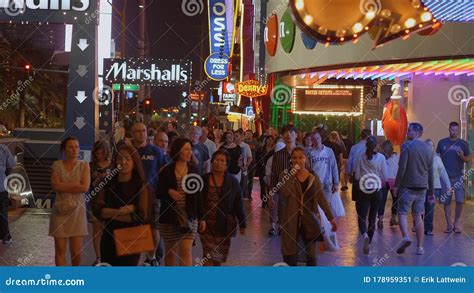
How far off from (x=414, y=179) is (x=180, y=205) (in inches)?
175

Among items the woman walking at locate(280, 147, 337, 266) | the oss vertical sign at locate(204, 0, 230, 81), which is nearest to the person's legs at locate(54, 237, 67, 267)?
the woman walking at locate(280, 147, 337, 266)

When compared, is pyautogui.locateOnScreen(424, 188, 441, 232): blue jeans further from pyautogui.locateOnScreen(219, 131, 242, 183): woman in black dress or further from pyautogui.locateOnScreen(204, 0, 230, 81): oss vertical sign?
pyautogui.locateOnScreen(204, 0, 230, 81): oss vertical sign

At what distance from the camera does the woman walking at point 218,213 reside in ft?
26.6

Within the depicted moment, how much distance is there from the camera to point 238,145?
53.6 ft

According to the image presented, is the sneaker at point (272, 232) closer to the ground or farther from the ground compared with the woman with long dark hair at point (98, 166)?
closer to the ground

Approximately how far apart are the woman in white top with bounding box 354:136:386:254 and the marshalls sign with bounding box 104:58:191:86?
7375 millimetres

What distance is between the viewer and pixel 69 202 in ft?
27.1

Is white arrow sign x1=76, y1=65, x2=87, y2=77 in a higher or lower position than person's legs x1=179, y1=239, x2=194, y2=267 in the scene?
higher

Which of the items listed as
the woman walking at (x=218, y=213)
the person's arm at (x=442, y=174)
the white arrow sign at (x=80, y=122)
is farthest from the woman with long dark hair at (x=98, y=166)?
the person's arm at (x=442, y=174)

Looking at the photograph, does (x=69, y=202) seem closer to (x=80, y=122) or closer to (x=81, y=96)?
(x=80, y=122)

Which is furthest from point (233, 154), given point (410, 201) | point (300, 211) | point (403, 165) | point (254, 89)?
point (254, 89)

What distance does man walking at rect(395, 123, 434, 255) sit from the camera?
11.1 meters

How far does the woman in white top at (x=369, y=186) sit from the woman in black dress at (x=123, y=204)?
4650 millimetres

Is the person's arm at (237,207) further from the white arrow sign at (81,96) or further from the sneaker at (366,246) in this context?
the white arrow sign at (81,96)
